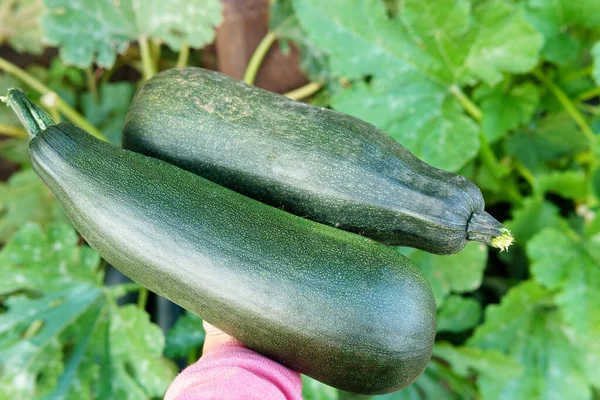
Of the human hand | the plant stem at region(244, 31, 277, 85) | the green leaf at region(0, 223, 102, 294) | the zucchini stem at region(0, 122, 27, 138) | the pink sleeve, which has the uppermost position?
the plant stem at region(244, 31, 277, 85)

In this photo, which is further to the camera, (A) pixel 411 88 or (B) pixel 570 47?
(B) pixel 570 47

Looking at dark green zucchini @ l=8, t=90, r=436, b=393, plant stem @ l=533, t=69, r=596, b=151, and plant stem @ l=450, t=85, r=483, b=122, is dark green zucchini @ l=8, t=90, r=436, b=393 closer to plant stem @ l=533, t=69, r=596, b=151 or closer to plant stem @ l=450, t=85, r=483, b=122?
plant stem @ l=450, t=85, r=483, b=122

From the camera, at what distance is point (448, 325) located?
212 centimetres

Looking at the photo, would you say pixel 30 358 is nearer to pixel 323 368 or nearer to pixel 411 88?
pixel 323 368

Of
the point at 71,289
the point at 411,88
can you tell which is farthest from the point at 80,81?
the point at 411,88

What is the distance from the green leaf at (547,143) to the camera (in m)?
2.14

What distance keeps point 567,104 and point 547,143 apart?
20 centimetres

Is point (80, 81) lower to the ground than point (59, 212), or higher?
higher

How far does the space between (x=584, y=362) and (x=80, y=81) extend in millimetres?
2883

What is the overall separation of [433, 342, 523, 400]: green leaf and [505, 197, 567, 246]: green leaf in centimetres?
52

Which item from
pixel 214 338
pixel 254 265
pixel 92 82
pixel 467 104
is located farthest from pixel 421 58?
pixel 92 82

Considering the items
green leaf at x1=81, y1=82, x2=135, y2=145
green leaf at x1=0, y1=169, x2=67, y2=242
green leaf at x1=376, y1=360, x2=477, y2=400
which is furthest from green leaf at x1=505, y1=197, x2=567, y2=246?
green leaf at x1=0, y1=169, x2=67, y2=242

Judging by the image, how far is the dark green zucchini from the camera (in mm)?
1055

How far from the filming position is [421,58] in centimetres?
175
